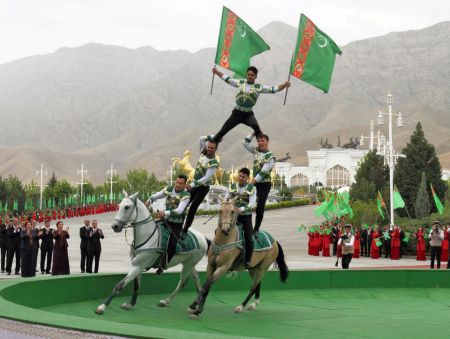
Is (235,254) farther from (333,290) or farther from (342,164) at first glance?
(342,164)

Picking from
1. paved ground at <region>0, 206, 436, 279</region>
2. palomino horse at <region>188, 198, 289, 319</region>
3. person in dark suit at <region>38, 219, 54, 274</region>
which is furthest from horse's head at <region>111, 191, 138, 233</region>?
person in dark suit at <region>38, 219, 54, 274</region>

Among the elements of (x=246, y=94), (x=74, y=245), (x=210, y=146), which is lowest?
(x=74, y=245)

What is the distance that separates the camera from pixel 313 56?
50.9ft

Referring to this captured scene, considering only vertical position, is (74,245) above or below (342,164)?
below

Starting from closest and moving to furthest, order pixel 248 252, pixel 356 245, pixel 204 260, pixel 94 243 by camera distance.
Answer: pixel 248 252 < pixel 94 243 < pixel 204 260 < pixel 356 245

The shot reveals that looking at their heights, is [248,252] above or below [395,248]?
above

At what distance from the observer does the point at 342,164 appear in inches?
7121

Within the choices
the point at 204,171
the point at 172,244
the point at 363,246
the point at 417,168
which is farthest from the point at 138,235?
the point at 417,168

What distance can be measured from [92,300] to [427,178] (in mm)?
59327

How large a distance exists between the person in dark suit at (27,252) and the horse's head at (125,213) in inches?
516

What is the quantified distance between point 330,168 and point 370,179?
99277 millimetres

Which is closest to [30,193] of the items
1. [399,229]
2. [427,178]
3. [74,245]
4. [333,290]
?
[427,178]

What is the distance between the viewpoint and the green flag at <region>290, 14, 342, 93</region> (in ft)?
50.6

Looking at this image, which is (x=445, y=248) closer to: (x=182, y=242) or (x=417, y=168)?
(x=182, y=242)
